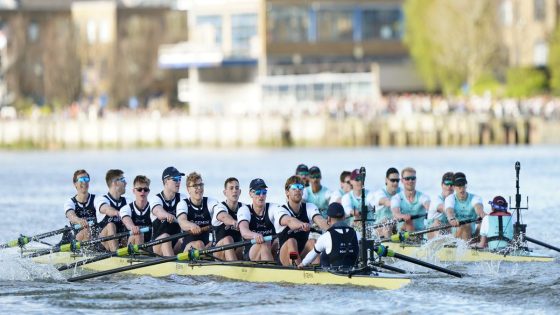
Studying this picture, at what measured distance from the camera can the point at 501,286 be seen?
2303 centimetres

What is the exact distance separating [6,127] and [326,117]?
21.6 meters

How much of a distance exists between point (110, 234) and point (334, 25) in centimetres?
7144

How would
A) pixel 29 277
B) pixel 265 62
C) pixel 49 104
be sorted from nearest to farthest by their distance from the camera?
1. pixel 29 277
2. pixel 265 62
3. pixel 49 104

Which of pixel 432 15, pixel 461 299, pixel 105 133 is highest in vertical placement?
pixel 432 15

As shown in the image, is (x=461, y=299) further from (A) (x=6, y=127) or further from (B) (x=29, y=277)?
(A) (x=6, y=127)

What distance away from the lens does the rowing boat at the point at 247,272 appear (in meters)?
21.5

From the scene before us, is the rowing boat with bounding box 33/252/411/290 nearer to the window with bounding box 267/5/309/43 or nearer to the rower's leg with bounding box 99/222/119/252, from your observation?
the rower's leg with bounding box 99/222/119/252

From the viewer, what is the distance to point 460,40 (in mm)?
79938

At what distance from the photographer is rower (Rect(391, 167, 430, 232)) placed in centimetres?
2716

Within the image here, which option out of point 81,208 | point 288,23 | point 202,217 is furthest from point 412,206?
point 288,23

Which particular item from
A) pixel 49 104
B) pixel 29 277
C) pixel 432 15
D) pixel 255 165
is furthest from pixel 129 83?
pixel 29 277

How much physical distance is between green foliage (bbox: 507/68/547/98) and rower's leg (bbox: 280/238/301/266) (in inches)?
2190

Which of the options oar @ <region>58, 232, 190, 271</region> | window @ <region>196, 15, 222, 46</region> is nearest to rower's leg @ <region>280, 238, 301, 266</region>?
oar @ <region>58, 232, 190, 271</region>

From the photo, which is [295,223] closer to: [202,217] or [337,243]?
[337,243]
